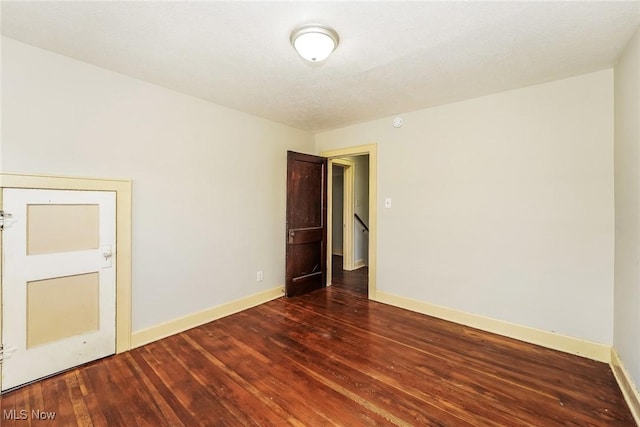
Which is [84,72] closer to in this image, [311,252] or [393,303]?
[311,252]

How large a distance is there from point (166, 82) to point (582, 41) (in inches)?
131

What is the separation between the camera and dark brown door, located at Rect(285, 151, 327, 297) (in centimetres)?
366

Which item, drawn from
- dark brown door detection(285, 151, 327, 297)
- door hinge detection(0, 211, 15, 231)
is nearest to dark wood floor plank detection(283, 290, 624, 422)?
dark brown door detection(285, 151, 327, 297)

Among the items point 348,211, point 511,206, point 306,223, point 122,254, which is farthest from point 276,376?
point 348,211

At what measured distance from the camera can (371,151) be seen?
3.62m

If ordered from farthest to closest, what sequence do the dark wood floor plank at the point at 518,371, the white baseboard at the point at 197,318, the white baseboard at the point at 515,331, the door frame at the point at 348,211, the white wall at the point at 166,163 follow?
1. the door frame at the point at 348,211
2. the white baseboard at the point at 197,318
3. the white baseboard at the point at 515,331
4. the white wall at the point at 166,163
5. the dark wood floor plank at the point at 518,371

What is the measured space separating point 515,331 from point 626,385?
2.65 ft

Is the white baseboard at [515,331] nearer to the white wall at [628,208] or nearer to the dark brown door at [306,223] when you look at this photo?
the white wall at [628,208]

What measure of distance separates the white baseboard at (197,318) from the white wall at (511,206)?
1.67 meters

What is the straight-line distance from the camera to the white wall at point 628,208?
173cm

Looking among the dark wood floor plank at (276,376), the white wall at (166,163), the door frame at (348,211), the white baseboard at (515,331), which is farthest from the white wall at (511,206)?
the dark wood floor plank at (276,376)

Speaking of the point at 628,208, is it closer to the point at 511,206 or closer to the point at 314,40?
the point at 511,206

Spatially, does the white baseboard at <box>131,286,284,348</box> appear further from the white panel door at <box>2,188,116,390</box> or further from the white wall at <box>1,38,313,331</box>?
the white panel door at <box>2,188,116,390</box>

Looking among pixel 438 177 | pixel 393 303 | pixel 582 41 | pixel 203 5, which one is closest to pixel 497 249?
pixel 438 177
